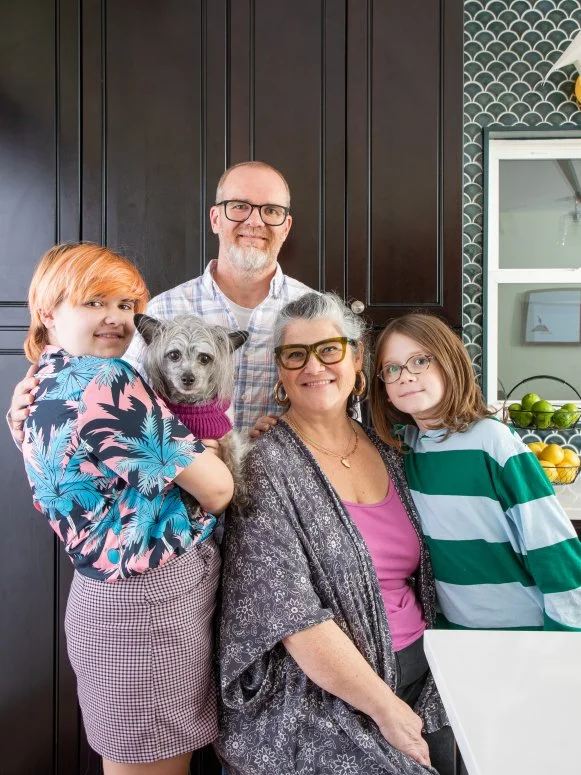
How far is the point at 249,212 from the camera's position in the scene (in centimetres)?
187

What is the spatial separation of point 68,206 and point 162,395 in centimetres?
111

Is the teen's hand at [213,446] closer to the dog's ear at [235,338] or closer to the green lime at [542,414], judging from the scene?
the dog's ear at [235,338]

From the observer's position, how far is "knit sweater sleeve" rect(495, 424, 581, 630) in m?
1.33

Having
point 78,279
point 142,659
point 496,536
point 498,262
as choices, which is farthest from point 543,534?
point 498,262

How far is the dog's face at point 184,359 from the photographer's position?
1.32 meters

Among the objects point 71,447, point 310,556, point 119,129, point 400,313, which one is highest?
point 119,129

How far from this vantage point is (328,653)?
1.28 metres

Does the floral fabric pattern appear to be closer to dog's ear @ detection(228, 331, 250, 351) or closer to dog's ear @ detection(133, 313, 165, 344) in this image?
dog's ear @ detection(228, 331, 250, 351)

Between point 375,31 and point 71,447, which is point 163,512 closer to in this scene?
point 71,447

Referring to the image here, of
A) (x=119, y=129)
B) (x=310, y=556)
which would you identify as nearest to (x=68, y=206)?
(x=119, y=129)

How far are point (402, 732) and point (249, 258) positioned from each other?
4.52 feet

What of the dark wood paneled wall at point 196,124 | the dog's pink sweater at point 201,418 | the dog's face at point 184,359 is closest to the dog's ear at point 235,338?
the dog's face at point 184,359

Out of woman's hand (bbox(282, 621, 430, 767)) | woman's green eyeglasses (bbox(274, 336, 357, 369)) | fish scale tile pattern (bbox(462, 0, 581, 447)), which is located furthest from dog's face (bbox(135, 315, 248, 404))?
fish scale tile pattern (bbox(462, 0, 581, 447))

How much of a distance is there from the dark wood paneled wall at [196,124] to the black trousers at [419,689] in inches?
45.9
